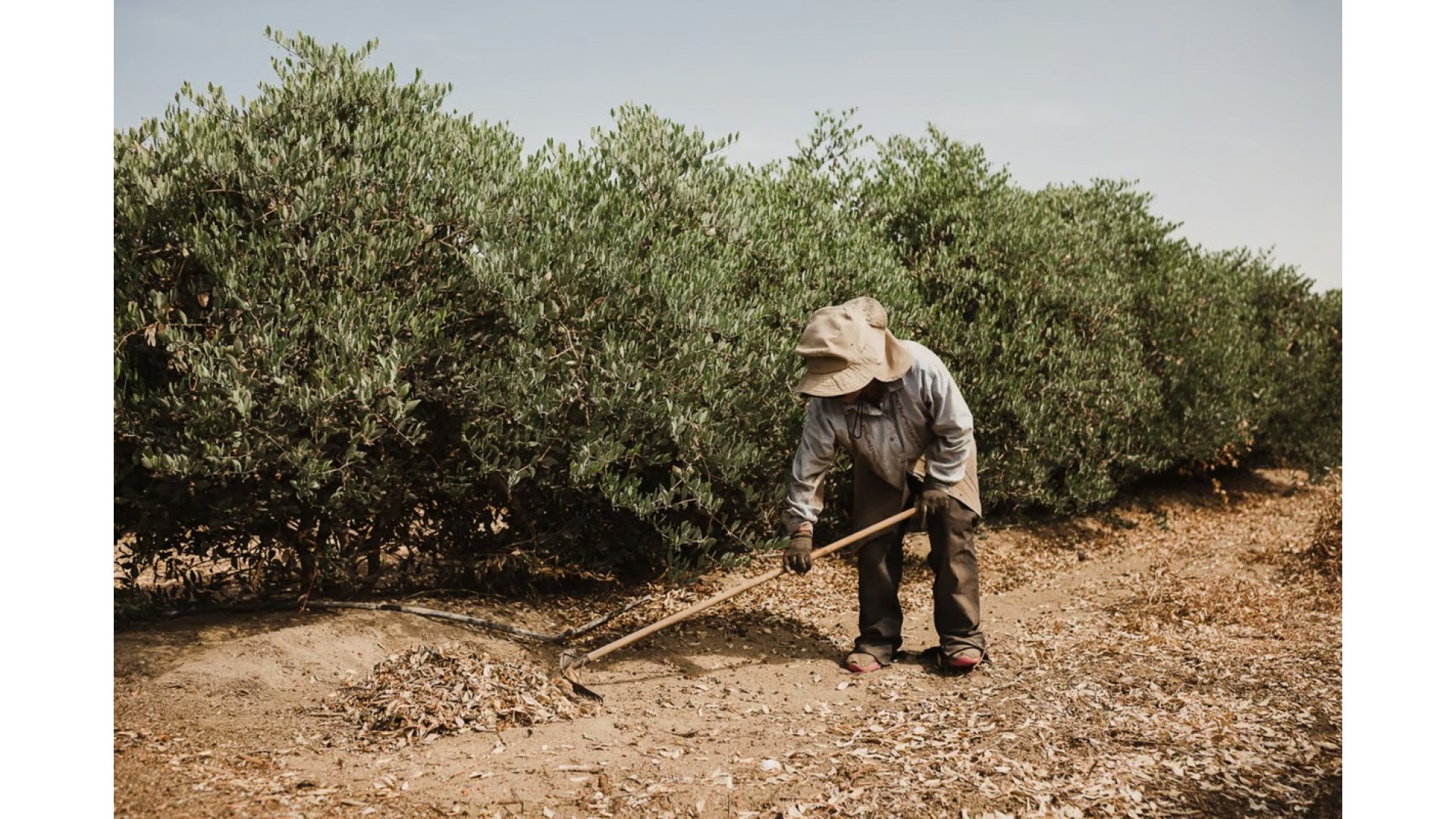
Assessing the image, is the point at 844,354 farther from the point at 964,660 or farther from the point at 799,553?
the point at 964,660

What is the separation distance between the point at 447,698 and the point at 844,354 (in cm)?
250

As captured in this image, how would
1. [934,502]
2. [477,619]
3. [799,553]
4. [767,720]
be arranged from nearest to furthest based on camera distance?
[767,720] → [799,553] → [934,502] → [477,619]

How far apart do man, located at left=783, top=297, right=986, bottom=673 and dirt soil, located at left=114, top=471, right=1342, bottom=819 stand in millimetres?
318

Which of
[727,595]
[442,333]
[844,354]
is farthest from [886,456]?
[442,333]

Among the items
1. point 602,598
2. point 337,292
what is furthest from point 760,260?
point 337,292

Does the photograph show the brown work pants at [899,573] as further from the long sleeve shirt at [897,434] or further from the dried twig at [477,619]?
the dried twig at [477,619]

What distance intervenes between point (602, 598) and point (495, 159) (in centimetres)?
282

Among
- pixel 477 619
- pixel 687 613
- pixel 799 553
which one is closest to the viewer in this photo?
pixel 687 613

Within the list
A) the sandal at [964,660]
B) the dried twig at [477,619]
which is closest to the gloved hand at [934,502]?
the sandal at [964,660]

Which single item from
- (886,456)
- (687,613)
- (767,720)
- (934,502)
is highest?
(886,456)

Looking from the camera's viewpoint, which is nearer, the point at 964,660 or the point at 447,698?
the point at 447,698

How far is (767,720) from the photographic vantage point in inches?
191

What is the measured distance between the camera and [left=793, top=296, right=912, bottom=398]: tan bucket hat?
5.17m

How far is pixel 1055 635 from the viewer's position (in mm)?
6434
